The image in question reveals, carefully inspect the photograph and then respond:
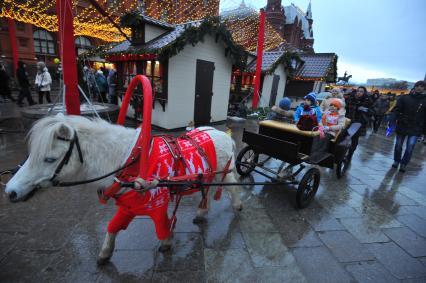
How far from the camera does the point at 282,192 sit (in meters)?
4.17

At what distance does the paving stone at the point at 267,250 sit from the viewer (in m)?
2.50

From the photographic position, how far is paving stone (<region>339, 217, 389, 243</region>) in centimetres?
302

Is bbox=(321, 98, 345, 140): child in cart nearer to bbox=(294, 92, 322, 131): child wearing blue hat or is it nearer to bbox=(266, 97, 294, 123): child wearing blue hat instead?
bbox=(294, 92, 322, 131): child wearing blue hat

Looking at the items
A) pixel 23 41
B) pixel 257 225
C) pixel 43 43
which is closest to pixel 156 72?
pixel 257 225

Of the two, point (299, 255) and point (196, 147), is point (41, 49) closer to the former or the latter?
point (196, 147)

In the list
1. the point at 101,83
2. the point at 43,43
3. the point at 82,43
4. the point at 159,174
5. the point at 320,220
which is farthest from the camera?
the point at 82,43

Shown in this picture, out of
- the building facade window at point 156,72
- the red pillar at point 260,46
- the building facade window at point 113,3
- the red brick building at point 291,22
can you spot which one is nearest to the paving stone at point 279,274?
the building facade window at point 156,72

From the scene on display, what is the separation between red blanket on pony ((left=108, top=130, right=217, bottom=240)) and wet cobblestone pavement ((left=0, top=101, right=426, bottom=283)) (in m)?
0.48

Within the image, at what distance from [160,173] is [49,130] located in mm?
926

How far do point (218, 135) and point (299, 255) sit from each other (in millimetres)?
1806

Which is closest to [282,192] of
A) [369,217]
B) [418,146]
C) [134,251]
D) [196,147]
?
[369,217]

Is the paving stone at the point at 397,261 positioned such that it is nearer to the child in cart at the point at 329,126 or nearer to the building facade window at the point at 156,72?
the child in cart at the point at 329,126

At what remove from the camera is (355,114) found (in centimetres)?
759

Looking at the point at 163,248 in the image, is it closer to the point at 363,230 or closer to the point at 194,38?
the point at 363,230
